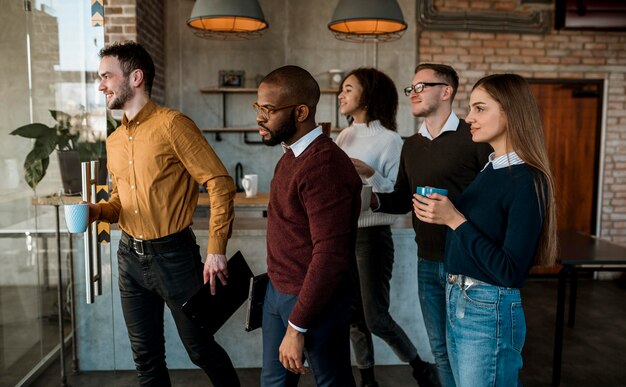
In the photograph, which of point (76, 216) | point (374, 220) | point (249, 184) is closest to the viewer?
point (76, 216)

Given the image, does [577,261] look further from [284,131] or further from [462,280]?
[284,131]

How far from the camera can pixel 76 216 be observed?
5.92ft

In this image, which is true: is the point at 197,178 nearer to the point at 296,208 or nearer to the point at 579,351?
the point at 296,208

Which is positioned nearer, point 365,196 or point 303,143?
point 303,143

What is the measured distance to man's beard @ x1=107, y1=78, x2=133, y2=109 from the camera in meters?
2.05

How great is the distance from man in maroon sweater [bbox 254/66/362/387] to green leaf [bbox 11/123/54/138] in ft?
2.69

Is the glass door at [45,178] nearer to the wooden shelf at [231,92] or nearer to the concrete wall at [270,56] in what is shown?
the wooden shelf at [231,92]

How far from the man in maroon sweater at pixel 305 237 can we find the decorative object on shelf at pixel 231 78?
4.15 metres

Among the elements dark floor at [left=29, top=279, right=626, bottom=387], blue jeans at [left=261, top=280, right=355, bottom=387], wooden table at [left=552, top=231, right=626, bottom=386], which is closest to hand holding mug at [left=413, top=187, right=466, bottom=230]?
blue jeans at [left=261, top=280, right=355, bottom=387]

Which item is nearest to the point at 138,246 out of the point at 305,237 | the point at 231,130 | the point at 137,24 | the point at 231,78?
the point at 305,237

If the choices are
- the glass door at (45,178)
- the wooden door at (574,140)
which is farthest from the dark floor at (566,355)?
the wooden door at (574,140)

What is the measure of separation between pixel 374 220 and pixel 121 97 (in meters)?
1.26

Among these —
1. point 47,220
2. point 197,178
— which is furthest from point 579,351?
point 47,220

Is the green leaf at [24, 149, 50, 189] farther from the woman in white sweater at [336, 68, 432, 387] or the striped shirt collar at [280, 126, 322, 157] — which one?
the woman in white sweater at [336, 68, 432, 387]
